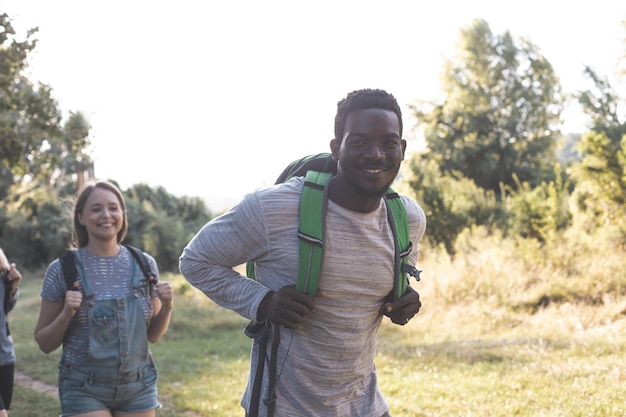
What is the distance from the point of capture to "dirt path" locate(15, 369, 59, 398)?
358 inches

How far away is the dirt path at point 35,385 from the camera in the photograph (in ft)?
29.8

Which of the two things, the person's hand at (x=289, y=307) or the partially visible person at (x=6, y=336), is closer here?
the person's hand at (x=289, y=307)

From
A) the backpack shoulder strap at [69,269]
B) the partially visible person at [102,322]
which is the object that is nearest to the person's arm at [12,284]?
the partially visible person at [102,322]

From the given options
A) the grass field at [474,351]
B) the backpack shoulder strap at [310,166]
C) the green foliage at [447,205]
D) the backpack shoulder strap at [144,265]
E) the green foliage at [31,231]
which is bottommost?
the green foliage at [31,231]

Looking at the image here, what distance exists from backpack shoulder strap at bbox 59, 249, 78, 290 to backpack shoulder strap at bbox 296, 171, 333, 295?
1.96 meters

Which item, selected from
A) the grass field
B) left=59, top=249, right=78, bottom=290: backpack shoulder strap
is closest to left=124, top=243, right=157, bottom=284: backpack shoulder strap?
left=59, top=249, right=78, bottom=290: backpack shoulder strap

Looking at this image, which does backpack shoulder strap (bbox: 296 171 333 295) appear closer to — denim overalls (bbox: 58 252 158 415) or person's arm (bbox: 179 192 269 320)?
person's arm (bbox: 179 192 269 320)

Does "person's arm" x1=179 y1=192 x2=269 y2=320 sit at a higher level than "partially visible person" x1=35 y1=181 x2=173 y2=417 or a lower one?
higher

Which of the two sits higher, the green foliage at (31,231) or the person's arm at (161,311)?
the person's arm at (161,311)

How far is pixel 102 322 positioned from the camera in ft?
12.6

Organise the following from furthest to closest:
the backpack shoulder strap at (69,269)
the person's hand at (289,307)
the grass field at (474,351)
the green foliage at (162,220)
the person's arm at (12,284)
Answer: the green foliage at (162,220), the grass field at (474,351), the person's arm at (12,284), the backpack shoulder strap at (69,269), the person's hand at (289,307)

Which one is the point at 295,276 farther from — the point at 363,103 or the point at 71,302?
the point at 71,302

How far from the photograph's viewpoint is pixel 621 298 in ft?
35.9

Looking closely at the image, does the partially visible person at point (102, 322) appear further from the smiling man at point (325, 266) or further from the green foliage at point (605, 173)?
the green foliage at point (605, 173)
